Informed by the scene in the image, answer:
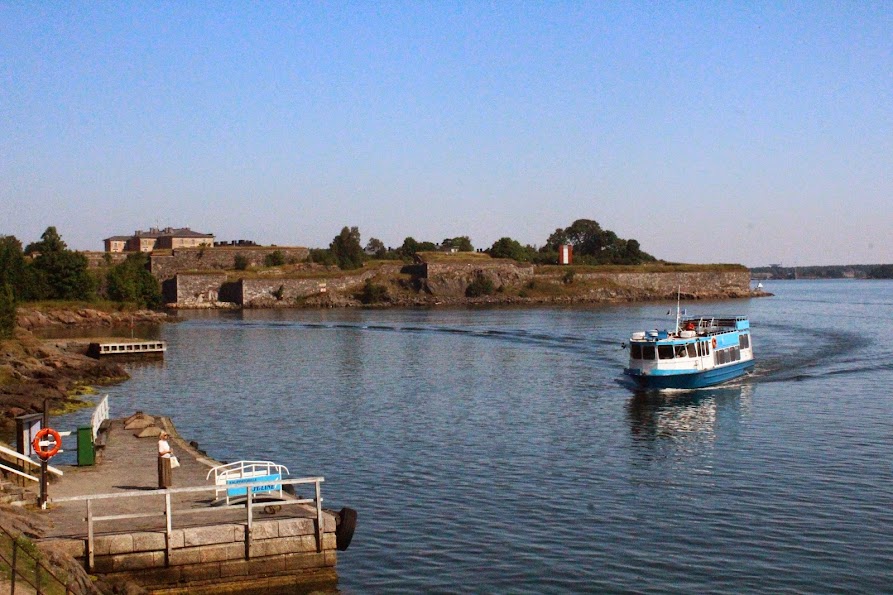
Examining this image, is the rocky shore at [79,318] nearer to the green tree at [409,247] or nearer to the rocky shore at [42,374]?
the rocky shore at [42,374]

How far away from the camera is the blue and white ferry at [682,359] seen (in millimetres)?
46406

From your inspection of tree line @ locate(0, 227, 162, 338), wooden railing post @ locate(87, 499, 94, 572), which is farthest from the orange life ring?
tree line @ locate(0, 227, 162, 338)

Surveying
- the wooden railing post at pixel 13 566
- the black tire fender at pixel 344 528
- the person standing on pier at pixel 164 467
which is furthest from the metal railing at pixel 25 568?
the black tire fender at pixel 344 528

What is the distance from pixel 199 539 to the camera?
57.9 feet

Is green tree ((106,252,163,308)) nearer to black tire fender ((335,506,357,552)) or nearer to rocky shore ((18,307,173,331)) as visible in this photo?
rocky shore ((18,307,173,331))

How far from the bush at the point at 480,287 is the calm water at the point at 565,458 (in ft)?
268

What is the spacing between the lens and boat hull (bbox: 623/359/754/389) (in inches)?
1812

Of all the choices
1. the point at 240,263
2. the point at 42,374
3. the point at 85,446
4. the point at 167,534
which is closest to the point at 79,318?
the point at 42,374

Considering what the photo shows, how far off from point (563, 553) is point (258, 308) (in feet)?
380

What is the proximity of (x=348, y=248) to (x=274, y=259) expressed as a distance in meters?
16.2

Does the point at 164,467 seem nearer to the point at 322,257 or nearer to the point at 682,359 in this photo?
the point at 682,359

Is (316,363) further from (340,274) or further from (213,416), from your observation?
(340,274)

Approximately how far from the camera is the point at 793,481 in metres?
27.1

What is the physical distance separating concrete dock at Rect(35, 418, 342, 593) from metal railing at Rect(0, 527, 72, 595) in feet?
5.22
